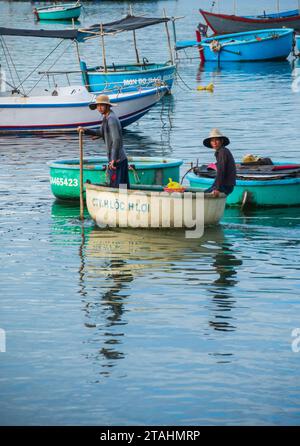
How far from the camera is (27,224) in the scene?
21188mm

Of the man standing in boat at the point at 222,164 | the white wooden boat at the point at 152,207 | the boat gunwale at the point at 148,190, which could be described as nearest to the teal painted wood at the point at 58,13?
the boat gunwale at the point at 148,190

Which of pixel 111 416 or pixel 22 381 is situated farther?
pixel 22 381

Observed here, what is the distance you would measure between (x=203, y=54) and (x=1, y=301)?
45.2 m

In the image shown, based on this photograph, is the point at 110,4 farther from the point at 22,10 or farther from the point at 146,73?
the point at 146,73

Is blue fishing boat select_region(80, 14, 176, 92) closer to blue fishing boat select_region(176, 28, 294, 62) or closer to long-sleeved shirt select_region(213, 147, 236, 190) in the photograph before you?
blue fishing boat select_region(176, 28, 294, 62)

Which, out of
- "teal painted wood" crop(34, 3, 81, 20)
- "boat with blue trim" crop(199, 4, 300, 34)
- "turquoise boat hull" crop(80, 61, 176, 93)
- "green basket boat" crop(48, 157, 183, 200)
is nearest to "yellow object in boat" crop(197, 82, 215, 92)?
"turquoise boat hull" crop(80, 61, 176, 93)

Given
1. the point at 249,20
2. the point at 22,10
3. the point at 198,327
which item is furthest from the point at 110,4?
the point at 198,327

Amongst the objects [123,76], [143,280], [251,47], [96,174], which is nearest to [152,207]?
[96,174]

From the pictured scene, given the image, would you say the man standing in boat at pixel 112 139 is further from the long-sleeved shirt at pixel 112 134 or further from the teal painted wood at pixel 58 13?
the teal painted wood at pixel 58 13

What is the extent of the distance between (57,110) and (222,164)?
46.7ft

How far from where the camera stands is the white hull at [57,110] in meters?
32.3

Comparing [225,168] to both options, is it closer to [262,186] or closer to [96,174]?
[262,186]

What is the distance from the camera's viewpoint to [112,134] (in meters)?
19.5

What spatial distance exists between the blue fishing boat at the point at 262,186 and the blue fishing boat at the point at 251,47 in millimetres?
37329
